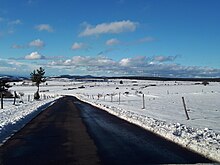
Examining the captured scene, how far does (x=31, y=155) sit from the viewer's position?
31.2 ft

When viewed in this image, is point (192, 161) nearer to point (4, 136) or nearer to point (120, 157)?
point (120, 157)

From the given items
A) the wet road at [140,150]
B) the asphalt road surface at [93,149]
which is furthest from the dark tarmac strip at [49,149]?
the wet road at [140,150]

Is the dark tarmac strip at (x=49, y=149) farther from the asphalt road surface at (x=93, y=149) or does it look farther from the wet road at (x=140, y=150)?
the wet road at (x=140, y=150)

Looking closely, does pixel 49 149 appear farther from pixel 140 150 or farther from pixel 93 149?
pixel 140 150

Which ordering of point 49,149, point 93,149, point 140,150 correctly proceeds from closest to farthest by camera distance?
1. point 140,150
2. point 93,149
3. point 49,149

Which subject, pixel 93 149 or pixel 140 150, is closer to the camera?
pixel 140 150

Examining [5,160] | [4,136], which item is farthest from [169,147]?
[4,136]

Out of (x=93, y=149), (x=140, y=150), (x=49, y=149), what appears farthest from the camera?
(x=49, y=149)

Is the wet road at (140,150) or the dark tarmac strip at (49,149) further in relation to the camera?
the dark tarmac strip at (49,149)

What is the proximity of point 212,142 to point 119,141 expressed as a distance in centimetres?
300

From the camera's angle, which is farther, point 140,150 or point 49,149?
point 49,149

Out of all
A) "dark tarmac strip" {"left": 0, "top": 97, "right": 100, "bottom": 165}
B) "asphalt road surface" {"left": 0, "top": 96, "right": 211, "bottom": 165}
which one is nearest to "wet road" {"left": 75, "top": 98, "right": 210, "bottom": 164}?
"asphalt road surface" {"left": 0, "top": 96, "right": 211, "bottom": 165}

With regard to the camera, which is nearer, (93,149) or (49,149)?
(93,149)

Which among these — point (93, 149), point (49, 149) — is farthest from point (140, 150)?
point (49, 149)
